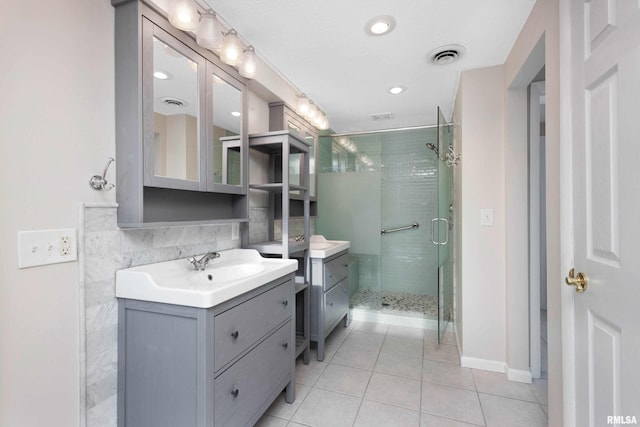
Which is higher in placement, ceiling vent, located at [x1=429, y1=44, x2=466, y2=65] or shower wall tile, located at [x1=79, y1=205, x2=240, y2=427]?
ceiling vent, located at [x1=429, y1=44, x2=466, y2=65]

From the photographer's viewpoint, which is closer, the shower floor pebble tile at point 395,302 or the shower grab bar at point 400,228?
the shower floor pebble tile at point 395,302

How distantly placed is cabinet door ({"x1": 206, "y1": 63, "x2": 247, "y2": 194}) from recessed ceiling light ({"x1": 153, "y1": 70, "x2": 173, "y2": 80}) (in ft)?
0.81

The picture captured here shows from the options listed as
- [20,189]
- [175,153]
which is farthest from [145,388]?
[175,153]

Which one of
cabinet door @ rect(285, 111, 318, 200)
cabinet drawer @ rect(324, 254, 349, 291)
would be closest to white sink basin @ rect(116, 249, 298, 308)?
cabinet drawer @ rect(324, 254, 349, 291)

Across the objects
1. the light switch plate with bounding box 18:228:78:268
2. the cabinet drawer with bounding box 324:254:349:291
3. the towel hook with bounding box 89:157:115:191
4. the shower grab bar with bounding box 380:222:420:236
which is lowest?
the cabinet drawer with bounding box 324:254:349:291

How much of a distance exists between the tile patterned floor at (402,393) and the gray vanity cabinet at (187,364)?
55 centimetres

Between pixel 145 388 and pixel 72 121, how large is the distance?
1.11m

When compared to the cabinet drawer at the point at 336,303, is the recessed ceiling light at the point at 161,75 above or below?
above

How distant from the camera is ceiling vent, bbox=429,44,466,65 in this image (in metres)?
1.89

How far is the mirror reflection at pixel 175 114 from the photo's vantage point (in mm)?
1313

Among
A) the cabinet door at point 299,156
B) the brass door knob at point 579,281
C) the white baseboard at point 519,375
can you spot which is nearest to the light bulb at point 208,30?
the cabinet door at point 299,156

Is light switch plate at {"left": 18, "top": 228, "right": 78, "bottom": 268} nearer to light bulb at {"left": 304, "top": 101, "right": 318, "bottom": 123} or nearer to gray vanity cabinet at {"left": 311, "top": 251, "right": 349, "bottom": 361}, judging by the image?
gray vanity cabinet at {"left": 311, "top": 251, "right": 349, "bottom": 361}

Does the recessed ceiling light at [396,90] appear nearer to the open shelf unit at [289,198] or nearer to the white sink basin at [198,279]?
the open shelf unit at [289,198]

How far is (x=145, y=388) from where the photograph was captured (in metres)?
1.20
